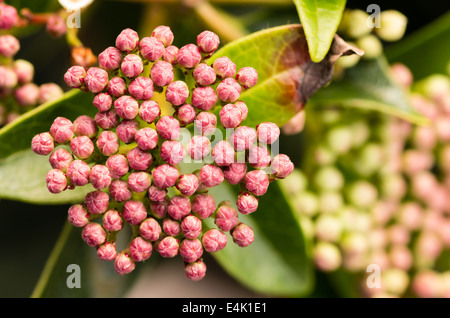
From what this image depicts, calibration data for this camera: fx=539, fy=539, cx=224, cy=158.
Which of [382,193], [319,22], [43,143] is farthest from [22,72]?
[382,193]

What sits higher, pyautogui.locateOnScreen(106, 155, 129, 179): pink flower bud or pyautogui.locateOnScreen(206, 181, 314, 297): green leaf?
pyautogui.locateOnScreen(106, 155, 129, 179): pink flower bud

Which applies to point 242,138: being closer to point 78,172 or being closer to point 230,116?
point 230,116

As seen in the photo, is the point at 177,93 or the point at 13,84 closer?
the point at 177,93

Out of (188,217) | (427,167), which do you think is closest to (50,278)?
(188,217)

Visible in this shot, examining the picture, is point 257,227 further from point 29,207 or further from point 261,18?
point 29,207

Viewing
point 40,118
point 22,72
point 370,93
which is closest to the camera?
point 40,118

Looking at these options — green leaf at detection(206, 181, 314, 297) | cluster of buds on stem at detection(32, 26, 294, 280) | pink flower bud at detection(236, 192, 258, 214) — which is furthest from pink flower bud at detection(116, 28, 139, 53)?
green leaf at detection(206, 181, 314, 297)

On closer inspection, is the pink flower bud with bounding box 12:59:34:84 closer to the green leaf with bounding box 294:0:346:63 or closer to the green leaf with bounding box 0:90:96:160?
the green leaf with bounding box 0:90:96:160
